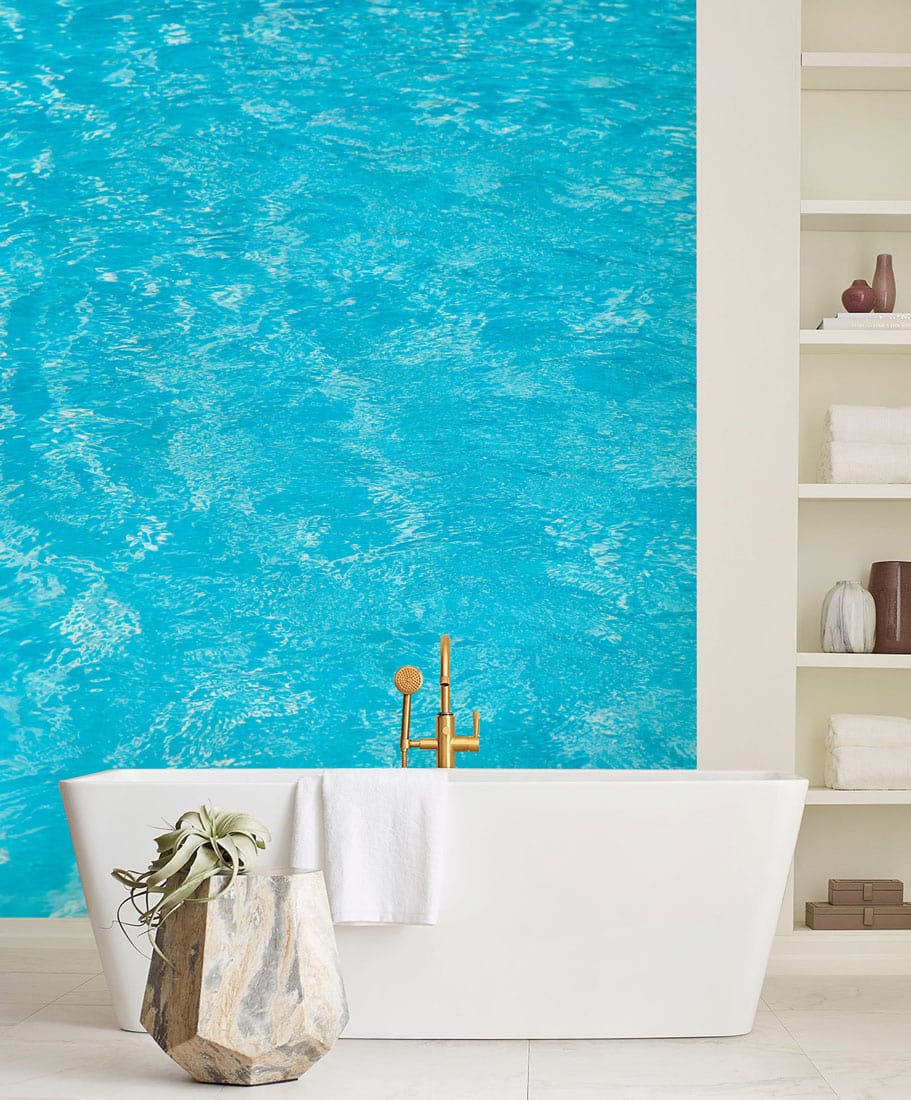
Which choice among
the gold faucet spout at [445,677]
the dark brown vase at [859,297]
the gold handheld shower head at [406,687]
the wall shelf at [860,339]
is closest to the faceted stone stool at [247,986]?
the gold handheld shower head at [406,687]

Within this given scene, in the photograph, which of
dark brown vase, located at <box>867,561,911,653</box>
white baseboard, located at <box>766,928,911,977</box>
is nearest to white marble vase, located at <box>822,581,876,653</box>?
dark brown vase, located at <box>867,561,911,653</box>

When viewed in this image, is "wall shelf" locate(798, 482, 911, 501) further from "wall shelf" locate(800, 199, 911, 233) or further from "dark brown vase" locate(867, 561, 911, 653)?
"wall shelf" locate(800, 199, 911, 233)

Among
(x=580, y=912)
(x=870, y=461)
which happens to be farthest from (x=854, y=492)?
(x=580, y=912)

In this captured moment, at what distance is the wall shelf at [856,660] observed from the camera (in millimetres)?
3162

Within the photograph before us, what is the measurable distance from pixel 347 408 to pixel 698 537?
1.05 metres

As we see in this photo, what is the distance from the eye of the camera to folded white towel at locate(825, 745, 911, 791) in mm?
3143

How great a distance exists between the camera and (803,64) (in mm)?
3305

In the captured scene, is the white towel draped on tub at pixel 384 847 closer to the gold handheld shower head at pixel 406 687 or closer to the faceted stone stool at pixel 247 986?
the faceted stone stool at pixel 247 986

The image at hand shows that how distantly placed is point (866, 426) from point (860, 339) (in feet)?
0.78

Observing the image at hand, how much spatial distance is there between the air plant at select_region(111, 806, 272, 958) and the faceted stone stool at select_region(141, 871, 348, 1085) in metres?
0.03

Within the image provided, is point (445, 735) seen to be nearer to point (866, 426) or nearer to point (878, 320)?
point (866, 426)

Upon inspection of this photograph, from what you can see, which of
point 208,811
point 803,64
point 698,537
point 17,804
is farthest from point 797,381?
point 17,804

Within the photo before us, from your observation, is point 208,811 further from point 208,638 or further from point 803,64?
point 803,64

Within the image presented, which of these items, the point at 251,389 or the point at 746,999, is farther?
the point at 251,389
